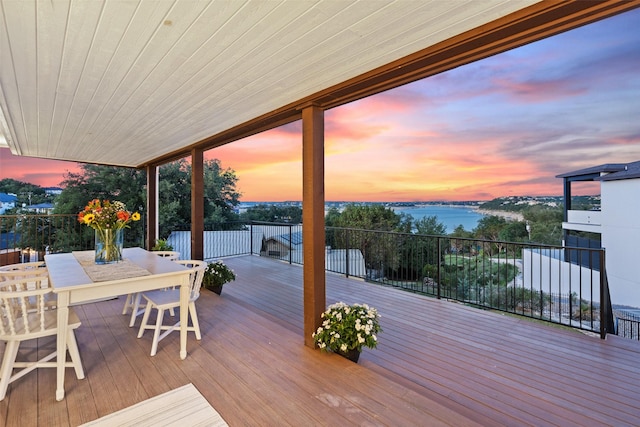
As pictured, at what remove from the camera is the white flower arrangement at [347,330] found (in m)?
2.46

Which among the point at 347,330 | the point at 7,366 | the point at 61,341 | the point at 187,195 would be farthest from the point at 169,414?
the point at 187,195

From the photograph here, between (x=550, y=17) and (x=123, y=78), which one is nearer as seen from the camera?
(x=550, y=17)

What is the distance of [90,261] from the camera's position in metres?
3.03

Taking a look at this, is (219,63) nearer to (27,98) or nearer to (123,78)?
(123,78)

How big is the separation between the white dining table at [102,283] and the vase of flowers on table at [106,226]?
0.53 ft

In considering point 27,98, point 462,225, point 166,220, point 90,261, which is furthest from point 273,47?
point 166,220

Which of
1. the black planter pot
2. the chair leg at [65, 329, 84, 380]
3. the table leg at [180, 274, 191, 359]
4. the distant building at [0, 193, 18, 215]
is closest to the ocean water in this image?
the black planter pot

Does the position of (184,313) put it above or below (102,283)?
below

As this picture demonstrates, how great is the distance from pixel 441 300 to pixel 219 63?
424 cm

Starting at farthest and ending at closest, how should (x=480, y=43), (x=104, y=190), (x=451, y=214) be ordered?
(x=104, y=190), (x=451, y=214), (x=480, y=43)

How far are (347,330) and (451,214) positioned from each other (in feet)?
23.4

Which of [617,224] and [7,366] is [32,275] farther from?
[617,224]

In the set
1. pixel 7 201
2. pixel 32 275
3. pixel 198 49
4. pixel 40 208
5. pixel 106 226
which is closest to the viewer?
pixel 198 49

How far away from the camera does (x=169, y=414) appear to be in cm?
182
